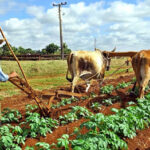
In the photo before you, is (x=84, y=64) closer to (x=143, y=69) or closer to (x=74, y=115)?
(x=143, y=69)

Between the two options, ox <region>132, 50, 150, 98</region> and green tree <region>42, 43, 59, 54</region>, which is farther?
green tree <region>42, 43, 59, 54</region>

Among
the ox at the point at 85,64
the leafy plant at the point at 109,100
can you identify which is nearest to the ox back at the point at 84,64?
the ox at the point at 85,64

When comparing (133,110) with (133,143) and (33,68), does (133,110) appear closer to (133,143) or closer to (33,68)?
(133,143)

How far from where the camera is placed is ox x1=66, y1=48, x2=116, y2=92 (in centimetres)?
952

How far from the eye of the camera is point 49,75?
19.3m

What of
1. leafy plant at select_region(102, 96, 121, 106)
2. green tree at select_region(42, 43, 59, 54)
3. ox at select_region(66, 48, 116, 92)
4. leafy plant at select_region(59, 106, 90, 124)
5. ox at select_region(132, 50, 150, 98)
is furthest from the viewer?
green tree at select_region(42, 43, 59, 54)

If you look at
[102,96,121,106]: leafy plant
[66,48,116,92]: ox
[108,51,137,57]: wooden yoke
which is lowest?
[102,96,121,106]: leafy plant

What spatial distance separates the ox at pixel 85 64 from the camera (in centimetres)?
952

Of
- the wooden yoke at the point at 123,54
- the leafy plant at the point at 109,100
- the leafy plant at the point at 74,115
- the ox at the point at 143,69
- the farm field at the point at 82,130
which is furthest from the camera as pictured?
the wooden yoke at the point at 123,54

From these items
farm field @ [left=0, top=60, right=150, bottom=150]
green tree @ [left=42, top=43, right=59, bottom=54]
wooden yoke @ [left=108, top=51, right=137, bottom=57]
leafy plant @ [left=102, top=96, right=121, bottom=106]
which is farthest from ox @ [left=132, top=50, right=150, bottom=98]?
green tree @ [left=42, top=43, right=59, bottom=54]

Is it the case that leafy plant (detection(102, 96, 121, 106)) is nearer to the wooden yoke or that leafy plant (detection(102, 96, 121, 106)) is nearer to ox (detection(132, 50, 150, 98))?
ox (detection(132, 50, 150, 98))

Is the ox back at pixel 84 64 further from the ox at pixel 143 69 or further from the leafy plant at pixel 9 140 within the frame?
the leafy plant at pixel 9 140

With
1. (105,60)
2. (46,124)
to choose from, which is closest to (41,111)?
(46,124)

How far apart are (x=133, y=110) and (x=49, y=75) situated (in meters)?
14.4
